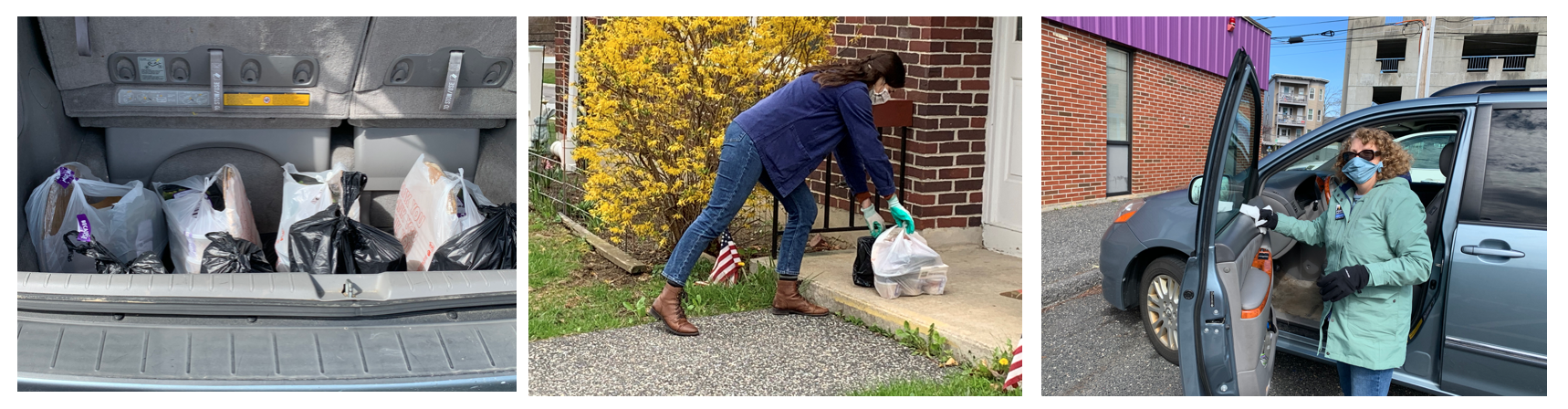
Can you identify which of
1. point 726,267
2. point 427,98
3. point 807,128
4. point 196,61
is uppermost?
point 196,61

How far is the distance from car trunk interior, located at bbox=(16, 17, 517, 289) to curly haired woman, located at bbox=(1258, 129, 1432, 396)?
2903 mm

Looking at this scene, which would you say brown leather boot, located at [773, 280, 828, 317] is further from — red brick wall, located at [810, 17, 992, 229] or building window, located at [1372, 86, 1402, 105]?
building window, located at [1372, 86, 1402, 105]

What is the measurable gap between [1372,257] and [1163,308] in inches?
40.0

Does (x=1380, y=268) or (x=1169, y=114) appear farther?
(x=1169, y=114)

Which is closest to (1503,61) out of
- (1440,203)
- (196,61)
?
(1440,203)

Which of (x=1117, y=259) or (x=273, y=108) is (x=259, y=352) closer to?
(x=273, y=108)

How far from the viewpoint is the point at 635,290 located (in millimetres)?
4535

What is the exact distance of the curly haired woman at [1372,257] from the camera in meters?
2.70

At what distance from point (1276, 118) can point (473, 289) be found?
3366mm

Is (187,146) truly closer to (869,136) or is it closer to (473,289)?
(473,289)

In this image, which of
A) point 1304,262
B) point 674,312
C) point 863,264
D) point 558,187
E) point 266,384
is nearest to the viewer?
point 266,384

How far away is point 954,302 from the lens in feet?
12.8

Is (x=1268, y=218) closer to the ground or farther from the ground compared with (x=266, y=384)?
farther from the ground

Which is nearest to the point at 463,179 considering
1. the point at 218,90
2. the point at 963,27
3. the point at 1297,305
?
the point at 218,90
